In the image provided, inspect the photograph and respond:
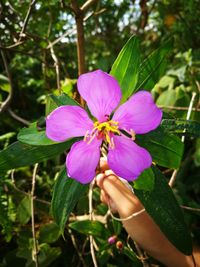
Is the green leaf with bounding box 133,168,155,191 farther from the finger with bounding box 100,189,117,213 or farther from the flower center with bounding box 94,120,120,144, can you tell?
the finger with bounding box 100,189,117,213

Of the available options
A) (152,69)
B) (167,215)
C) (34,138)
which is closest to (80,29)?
(152,69)

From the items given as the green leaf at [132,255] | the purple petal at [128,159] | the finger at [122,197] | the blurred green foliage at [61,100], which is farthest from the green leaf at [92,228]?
the purple petal at [128,159]

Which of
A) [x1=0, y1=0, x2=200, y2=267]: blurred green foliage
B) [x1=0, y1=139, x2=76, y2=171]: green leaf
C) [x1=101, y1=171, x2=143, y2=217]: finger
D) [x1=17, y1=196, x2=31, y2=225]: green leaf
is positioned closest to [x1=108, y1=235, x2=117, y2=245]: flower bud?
[x1=0, y1=0, x2=200, y2=267]: blurred green foliage

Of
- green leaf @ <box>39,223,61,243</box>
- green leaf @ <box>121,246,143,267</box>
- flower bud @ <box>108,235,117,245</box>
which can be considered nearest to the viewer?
green leaf @ <box>121,246,143,267</box>

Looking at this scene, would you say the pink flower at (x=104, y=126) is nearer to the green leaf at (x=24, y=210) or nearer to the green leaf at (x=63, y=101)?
the green leaf at (x=63, y=101)

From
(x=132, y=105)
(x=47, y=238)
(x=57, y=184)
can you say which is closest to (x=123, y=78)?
(x=132, y=105)

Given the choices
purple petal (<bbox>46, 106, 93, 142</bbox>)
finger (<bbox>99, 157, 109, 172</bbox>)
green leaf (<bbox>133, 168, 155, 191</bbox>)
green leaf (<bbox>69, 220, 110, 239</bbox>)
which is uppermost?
purple petal (<bbox>46, 106, 93, 142</bbox>)

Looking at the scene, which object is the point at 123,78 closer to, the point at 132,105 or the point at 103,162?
the point at 132,105
